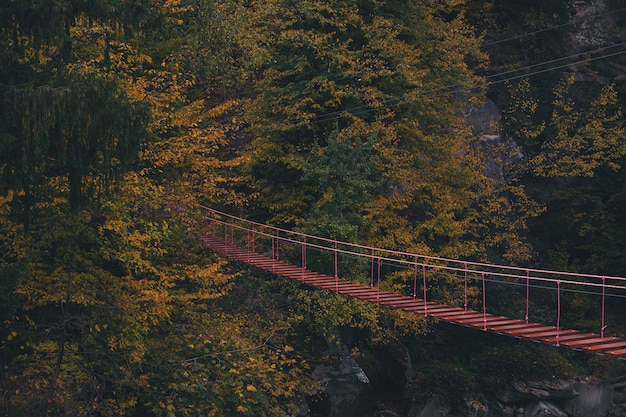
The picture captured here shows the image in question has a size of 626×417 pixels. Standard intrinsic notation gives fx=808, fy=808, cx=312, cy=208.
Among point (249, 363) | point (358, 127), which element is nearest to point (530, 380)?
point (358, 127)

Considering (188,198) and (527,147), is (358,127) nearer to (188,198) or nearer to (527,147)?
(188,198)

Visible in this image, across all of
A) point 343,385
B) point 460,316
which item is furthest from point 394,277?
point 460,316

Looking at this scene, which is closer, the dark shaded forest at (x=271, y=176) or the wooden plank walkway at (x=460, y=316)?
the dark shaded forest at (x=271, y=176)

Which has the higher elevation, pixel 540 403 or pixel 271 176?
pixel 271 176

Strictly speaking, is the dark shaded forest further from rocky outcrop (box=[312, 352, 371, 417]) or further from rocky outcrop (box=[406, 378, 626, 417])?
rocky outcrop (box=[312, 352, 371, 417])

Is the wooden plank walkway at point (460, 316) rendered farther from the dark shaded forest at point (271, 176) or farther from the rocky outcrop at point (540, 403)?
the rocky outcrop at point (540, 403)

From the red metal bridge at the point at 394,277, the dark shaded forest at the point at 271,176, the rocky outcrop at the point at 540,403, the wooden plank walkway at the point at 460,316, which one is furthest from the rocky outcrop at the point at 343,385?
the wooden plank walkway at the point at 460,316

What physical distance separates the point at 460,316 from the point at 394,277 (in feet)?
22.6

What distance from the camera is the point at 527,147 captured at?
25969mm

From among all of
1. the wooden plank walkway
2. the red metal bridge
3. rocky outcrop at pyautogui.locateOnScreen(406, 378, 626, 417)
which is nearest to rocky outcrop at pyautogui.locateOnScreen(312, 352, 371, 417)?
rocky outcrop at pyautogui.locateOnScreen(406, 378, 626, 417)

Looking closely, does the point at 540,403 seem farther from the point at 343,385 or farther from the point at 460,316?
the point at 460,316

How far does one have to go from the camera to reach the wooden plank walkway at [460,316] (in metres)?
10.8

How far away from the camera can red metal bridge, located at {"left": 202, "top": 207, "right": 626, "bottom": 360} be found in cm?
1138

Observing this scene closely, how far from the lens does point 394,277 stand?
19.3 meters
